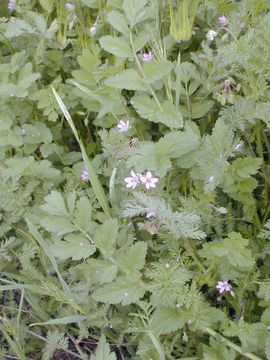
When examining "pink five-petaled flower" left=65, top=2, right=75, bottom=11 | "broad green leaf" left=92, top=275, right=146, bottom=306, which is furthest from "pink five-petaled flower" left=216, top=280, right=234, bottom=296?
"pink five-petaled flower" left=65, top=2, right=75, bottom=11

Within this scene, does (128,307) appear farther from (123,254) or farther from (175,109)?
(175,109)

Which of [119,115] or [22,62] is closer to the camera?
[119,115]

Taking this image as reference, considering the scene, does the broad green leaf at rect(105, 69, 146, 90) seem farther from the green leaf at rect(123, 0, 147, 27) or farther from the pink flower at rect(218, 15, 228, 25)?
the pink flower at rect(218, 15, 228, 25)

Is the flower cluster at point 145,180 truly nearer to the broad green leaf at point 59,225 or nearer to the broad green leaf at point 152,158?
the broad green leaf at point 152,158

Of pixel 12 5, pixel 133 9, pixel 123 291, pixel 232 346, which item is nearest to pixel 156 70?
pixel 133 9

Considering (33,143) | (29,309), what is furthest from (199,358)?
(33,143)

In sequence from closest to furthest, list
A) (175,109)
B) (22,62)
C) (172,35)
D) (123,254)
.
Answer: (123,254)
(175,109)
(172,35)
(22,62)

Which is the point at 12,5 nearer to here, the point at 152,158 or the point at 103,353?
the point at 152,158
